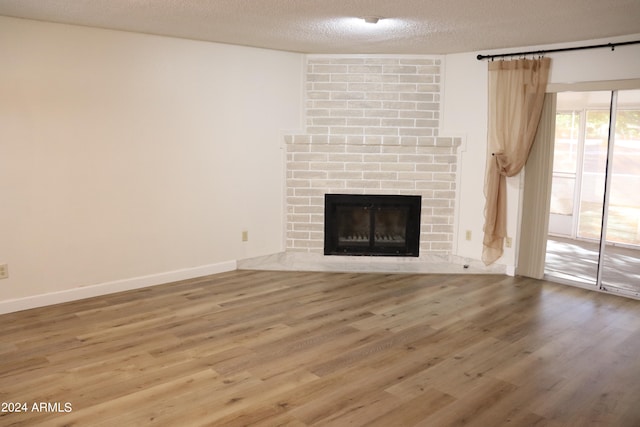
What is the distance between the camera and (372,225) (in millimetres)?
5938

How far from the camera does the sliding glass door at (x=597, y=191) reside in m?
4.89

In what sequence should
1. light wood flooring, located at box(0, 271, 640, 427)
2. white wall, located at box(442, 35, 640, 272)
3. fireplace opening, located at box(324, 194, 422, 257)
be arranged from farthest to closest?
fireplace opening, located at box(324, 194, 422, 257) < white wall, located at box(442, 35, 640, 272) < light wood flooring, located at box(0, 271, 640, 427)

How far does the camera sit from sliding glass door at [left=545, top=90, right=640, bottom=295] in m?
4.89

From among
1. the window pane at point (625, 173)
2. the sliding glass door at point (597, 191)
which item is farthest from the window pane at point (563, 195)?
the window pane at point (625, 173)

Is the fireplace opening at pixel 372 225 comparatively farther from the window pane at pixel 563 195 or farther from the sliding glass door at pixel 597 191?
the window pane at pixel 563 195

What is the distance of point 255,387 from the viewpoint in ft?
9.70

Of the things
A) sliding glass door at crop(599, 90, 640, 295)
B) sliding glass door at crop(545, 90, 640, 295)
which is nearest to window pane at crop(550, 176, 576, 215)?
sliding glass door at crop(545, 90, 640, 295)

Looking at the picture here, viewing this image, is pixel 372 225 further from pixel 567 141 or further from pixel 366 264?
pixel 567 141

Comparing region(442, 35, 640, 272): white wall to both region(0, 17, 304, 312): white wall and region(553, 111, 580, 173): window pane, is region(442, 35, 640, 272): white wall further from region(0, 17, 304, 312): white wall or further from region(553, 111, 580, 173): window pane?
region(0, 17, 304, 312): white wall

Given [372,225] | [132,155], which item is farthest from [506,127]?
[132,155]

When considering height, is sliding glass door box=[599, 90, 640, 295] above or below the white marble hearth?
above

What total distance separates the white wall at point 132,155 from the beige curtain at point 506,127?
6.92 ft

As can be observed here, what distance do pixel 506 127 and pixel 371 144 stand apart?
1.43m

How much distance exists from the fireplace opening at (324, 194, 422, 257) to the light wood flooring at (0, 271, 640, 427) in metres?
1.00
